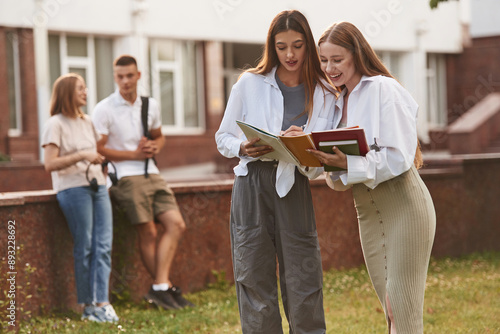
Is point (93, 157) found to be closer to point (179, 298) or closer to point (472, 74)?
point (179, 298)

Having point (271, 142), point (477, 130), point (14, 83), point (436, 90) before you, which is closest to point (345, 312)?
point (271, 142)

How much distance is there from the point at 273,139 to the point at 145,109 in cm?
334

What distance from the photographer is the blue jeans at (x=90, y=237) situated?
21.9ft

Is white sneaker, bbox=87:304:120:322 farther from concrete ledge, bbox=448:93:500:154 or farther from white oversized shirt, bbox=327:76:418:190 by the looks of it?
concrete ledge, bbox=448:93:500:154

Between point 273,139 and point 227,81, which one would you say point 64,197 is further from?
point 227,81

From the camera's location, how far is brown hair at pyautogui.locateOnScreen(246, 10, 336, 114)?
177 inches

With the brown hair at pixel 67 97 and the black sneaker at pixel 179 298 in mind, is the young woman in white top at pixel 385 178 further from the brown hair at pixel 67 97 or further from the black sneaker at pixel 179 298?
the black sneaker at pixel 179 298

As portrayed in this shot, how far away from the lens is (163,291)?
7164mm

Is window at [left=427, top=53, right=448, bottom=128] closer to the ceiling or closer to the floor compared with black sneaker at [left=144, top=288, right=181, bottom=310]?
closer to the ceiling

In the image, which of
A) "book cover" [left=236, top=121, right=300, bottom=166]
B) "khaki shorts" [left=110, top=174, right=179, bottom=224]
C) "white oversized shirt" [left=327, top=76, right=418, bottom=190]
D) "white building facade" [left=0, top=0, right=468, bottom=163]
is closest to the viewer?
"white oversized shirt" [left=327, top=76, right=418, bottom=190]

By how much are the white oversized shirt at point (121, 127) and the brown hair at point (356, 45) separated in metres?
3.30

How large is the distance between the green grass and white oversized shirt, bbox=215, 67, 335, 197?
2086 millimetres

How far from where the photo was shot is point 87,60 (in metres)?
20.4

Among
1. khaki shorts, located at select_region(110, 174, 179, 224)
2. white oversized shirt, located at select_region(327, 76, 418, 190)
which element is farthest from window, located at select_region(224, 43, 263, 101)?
white oversized shirt, located at select_region(327, 76, 418, 190)
